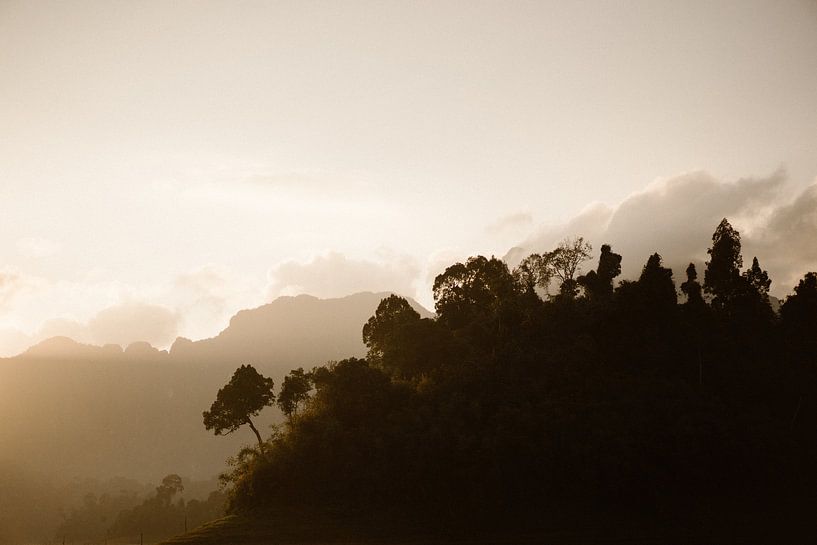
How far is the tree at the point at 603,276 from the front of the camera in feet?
364

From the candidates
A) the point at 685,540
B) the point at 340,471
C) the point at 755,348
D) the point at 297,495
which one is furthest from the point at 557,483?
the point at 755,348

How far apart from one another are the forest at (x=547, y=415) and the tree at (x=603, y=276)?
2751 millimetres

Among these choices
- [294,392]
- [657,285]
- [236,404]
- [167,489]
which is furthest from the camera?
[167,489]

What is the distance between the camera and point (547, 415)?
8106 cm

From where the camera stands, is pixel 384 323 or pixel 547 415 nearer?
pixel 547 415

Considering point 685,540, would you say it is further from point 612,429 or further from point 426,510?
point 426,510

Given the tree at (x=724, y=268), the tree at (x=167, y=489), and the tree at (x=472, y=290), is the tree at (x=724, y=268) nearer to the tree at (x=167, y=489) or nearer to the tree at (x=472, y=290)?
the tree at (x=472, y=290)

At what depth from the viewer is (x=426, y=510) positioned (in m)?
73.1

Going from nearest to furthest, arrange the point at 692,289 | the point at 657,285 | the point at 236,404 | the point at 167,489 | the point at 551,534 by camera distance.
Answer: the point at 551,534 < the point at 236,404 < the point at 657,285 < the point at 692,289 < the point at 167,489

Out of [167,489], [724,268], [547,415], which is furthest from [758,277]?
[167,489]

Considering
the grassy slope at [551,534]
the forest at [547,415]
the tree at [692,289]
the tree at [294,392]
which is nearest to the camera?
the grassy slope at [551,534]

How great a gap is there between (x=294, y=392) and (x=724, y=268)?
269ft

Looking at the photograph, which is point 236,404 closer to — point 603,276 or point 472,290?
point 472,290

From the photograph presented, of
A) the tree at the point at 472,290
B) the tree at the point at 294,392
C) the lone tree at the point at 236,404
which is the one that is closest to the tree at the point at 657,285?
the tree at the point at 472,290
